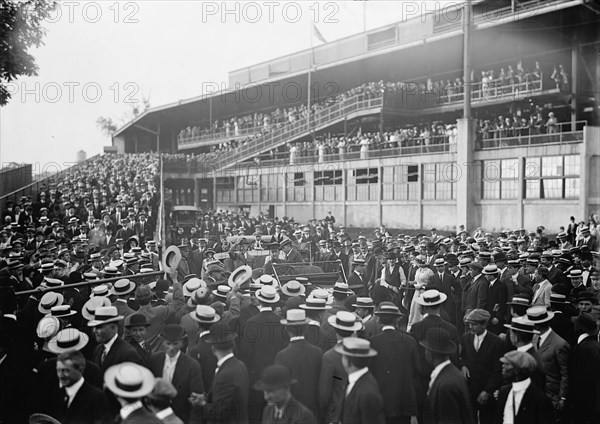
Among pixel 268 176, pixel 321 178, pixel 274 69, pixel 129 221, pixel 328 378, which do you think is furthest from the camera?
pixel 274 69

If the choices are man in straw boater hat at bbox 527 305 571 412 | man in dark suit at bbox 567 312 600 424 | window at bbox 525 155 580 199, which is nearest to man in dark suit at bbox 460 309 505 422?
man in straw boater hat at bbox 527 305 571 412

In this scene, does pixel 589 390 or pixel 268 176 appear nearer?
pixel 589 390

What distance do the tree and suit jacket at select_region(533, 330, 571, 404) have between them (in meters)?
13.7

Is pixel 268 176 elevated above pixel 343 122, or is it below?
below

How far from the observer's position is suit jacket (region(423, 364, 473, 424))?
17.4ft

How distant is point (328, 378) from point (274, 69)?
4925 centimetres

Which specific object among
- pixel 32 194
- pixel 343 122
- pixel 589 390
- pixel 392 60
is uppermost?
pixel 392 60

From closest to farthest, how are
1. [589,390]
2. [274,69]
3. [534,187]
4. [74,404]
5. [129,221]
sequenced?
[74,404]
[589,390]
[129,221]
[534,187]
[274,69]

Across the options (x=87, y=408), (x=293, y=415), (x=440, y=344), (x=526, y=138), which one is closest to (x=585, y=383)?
(x=440, y=344)

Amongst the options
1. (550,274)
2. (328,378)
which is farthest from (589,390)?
(550,274)

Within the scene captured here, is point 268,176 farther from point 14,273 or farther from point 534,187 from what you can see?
point 14,273

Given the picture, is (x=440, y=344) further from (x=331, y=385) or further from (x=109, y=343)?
(x=109, y=343)

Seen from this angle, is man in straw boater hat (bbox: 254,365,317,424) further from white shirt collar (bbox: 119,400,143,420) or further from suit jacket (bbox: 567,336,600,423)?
suit jacket (bbox: 567,336,600,423)

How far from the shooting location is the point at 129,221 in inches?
797
